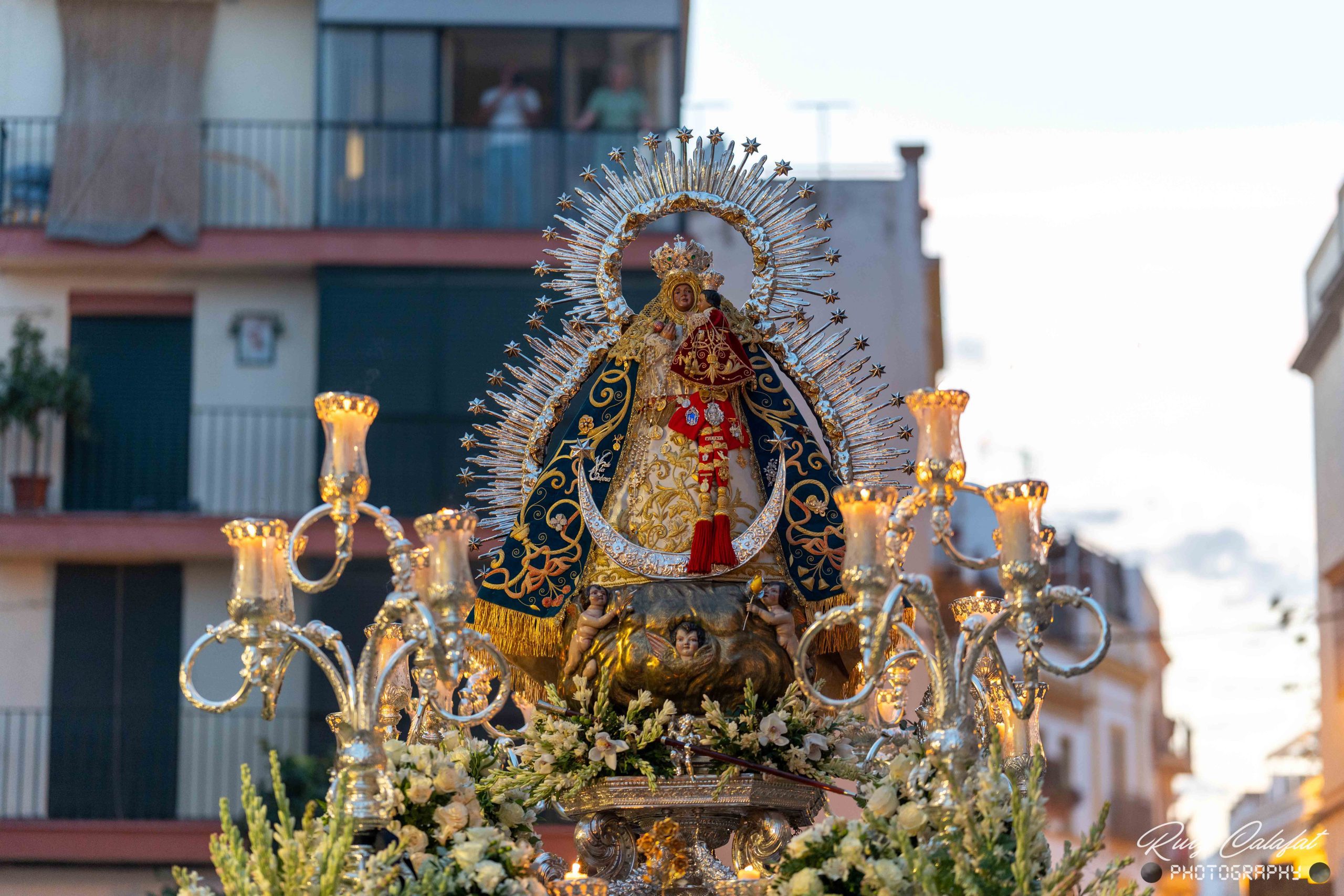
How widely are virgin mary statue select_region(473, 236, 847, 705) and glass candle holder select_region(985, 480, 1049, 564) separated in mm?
1336

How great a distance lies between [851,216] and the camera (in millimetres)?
17188

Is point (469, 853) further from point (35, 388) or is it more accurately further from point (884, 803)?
point (35, 388)

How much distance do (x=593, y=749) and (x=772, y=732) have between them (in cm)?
65

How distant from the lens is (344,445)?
21.4 feet

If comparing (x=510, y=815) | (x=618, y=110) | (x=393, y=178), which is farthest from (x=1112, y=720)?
(x=510, y=815)

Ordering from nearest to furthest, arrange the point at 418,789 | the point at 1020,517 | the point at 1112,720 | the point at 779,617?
1. the point at 1020,517
2. the point at 418,789
3. the point at 779,617
4. the point at 1112,720

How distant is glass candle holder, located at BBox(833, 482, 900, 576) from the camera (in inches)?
243

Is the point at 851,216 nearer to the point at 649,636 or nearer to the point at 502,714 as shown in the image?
the point at 502,714

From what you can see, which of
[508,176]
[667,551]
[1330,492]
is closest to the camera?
[667,551]

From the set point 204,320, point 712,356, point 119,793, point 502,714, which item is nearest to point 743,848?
point 712,356

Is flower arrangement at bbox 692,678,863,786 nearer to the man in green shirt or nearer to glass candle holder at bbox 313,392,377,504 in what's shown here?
glass candle holder at bbox 313,392,377,504

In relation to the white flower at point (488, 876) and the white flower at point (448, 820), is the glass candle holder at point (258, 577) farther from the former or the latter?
the white flower at point (488, 876)

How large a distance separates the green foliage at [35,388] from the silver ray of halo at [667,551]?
9.57 m

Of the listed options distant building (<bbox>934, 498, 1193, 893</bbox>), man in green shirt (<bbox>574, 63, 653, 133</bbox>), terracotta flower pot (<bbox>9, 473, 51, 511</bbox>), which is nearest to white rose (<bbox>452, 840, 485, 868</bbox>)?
terracotta flower pot (<bbox>9, 473, 51, 511</bbox>)
